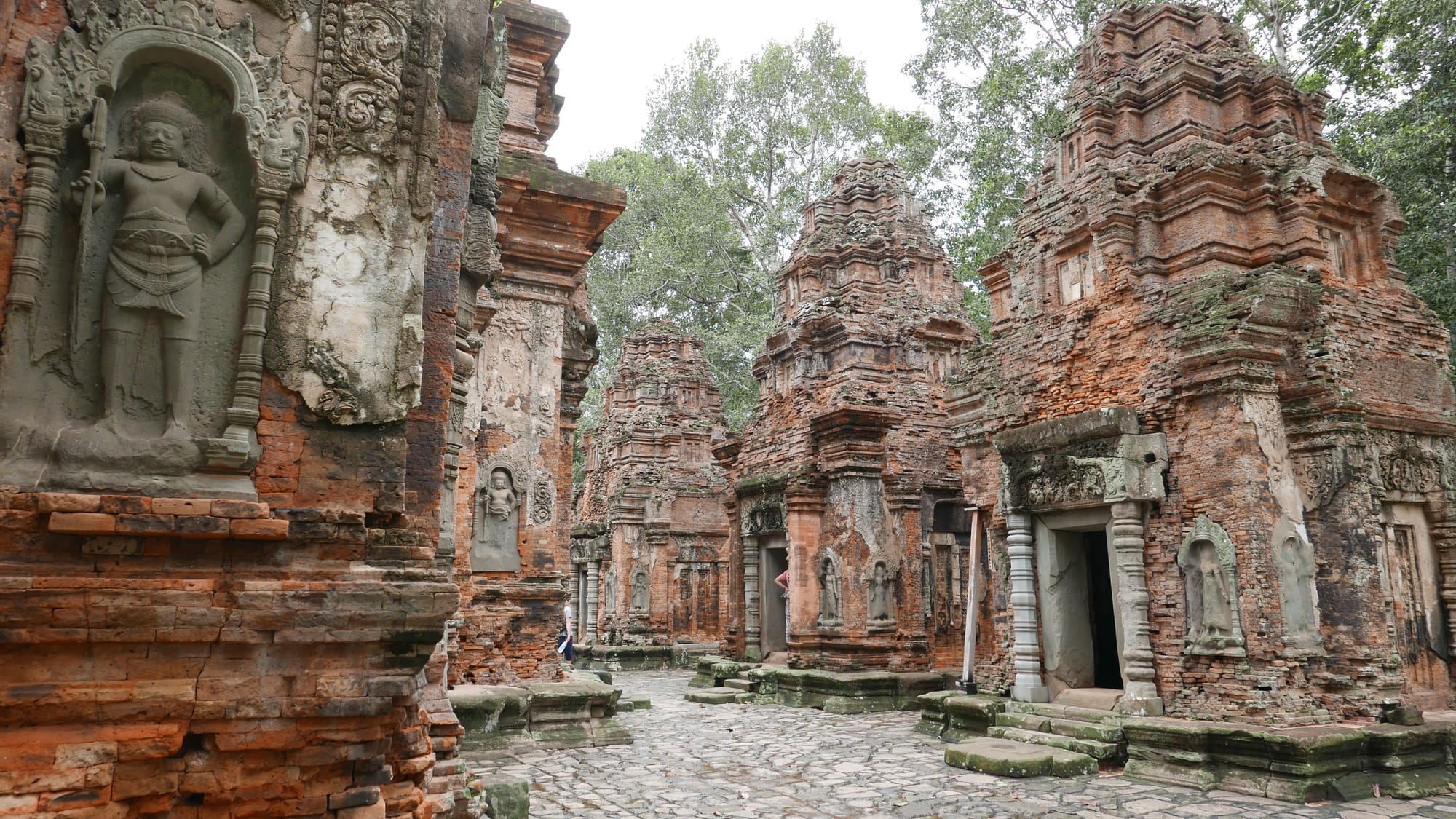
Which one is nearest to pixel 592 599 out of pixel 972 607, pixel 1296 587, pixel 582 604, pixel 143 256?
pixel 582 604

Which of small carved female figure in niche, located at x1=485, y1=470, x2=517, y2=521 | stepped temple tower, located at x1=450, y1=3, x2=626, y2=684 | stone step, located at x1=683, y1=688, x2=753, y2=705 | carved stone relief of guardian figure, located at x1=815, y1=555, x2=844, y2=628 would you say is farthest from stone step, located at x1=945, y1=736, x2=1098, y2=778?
stone step, located at x1=683, y1=688, x2=753, y2=705

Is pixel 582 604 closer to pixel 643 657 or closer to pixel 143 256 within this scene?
pixel 643 657

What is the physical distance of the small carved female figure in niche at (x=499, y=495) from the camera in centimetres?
927

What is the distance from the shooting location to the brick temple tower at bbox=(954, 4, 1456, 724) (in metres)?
8.42

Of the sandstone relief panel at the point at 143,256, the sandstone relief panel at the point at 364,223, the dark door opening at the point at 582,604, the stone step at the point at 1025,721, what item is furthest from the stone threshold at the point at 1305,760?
the dark door opening at the point at 582,604

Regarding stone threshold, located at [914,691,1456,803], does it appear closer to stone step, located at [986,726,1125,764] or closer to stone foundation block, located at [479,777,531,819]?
stone step, located at [986,726,1125,764]

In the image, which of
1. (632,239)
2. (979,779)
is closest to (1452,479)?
(979,779)

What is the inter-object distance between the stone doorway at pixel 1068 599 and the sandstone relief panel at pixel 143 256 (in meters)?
8.75

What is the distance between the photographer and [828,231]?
17.2 metres

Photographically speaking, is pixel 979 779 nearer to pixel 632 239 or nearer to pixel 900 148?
pixel 900 148

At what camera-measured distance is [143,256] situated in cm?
341

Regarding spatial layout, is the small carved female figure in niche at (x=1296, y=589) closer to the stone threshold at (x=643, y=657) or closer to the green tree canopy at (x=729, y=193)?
the stone threshold at (x=643, y=657)

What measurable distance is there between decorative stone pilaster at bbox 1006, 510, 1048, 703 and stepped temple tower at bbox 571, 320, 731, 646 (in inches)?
398

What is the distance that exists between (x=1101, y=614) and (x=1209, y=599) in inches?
124
